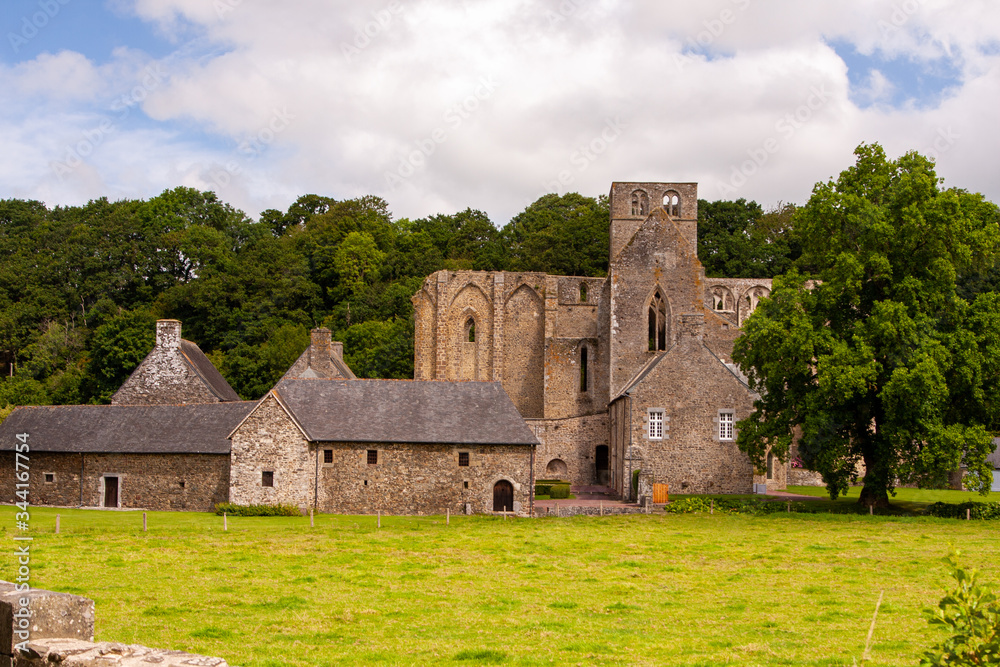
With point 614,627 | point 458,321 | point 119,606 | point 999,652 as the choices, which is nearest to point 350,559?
point 119,606

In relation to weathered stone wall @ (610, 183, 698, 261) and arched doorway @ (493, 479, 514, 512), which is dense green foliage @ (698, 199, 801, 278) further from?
arched doorway @ (493, 479, 514, 512)

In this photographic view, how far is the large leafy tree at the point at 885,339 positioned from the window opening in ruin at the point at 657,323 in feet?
45.3

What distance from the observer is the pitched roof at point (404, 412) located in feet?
108

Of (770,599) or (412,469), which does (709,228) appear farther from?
(770,599)

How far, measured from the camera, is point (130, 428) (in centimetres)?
3612

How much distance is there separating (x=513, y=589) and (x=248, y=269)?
2570 inches

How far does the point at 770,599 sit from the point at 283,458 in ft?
69.1

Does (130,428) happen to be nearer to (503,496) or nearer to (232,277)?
(503,496)

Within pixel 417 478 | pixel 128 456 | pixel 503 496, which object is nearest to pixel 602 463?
pixel 503 496

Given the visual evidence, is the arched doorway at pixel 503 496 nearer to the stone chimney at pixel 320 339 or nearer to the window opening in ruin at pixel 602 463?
the window opening in ruin at pixel 602 463

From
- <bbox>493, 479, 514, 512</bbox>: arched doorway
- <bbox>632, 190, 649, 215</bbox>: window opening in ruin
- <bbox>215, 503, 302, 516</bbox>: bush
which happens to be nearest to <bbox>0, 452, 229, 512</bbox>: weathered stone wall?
<bbox>215, 503, 302, 516</bbox>: bush

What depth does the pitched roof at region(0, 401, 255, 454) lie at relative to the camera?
34562 millimetres

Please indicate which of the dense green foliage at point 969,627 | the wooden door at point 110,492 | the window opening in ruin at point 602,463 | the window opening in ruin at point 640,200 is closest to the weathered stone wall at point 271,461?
the wooden door at point 110,492

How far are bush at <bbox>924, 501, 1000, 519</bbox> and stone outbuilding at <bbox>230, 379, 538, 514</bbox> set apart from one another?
45.4 ft
